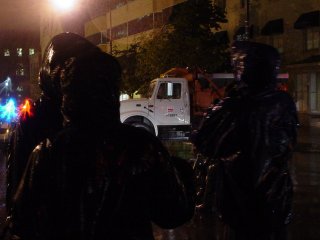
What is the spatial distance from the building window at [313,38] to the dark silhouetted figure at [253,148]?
28.3 meters

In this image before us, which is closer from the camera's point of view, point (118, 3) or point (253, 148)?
point (253, 148)

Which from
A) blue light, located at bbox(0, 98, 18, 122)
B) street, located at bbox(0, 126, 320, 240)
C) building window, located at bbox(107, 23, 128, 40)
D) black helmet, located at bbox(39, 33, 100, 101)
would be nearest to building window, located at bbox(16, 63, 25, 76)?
building window, located at bbox(107, 23, 128, 40)

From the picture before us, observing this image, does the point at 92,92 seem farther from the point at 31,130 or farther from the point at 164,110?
the point at 164,110

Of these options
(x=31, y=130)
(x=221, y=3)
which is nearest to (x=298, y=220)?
(x=31, y=130)

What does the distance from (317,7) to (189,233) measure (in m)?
26.0

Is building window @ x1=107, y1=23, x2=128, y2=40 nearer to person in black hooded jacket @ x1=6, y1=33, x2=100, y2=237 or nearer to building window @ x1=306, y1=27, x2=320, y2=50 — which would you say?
building window @ x1=306, y1=27, x2=320, y2=50

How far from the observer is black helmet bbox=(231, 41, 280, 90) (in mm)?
3533

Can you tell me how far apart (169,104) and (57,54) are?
15.5 m

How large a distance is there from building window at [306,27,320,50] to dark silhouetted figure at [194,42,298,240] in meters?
28.3

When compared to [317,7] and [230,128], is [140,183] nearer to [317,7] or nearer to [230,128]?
[230,128]

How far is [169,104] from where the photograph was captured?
57.5 feet

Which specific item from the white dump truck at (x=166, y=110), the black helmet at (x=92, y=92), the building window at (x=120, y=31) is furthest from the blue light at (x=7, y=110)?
the building window at (x=120, y=31)

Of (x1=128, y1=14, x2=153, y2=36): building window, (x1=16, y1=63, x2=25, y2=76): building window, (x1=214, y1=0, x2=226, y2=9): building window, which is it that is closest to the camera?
(x1=214, y1=0, x2=226, y2=9): building window

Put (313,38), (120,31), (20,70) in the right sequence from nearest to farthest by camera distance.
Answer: (313,38)
(120,31)
(20,70)
